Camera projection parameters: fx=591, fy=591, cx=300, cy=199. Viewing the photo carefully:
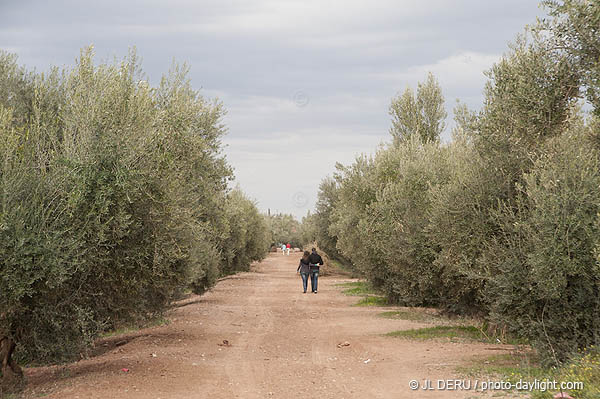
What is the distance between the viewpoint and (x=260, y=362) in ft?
44.7

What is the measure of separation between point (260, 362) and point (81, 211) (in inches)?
220

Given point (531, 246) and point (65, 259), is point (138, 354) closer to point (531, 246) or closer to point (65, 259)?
point (65, 259)

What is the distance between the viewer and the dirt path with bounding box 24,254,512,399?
35.4 feet

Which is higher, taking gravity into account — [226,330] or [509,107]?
[509,107]

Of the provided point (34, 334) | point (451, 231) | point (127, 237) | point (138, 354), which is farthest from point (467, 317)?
point (34, 334)

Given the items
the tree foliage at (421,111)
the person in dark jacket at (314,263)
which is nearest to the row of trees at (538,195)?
the person in dark jacket at (314,263)

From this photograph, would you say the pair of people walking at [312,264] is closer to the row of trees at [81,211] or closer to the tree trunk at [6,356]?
the row of trees at [81,211]

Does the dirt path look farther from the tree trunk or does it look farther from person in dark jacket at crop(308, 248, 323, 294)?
person in dark jacket at crop(308, 248, 323, 294)

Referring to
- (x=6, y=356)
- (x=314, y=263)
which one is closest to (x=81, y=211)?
(x=6, y=356)

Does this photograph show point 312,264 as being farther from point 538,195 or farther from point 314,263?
point 538,195

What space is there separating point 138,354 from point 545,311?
9378mm

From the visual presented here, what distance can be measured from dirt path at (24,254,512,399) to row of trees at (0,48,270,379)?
3.79 ft

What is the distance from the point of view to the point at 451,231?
570 inches

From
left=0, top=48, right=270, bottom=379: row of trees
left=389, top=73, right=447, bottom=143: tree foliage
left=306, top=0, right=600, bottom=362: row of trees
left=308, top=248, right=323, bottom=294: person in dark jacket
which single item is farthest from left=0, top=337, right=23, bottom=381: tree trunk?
left=389, top=73, right=447, bottom=143: tree foliage
